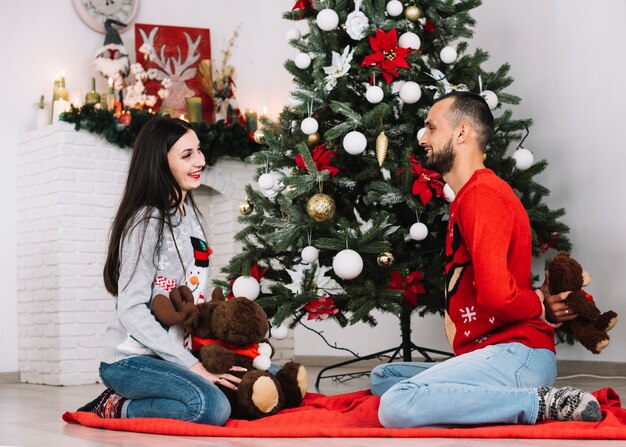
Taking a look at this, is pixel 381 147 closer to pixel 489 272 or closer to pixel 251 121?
pixel 489 272

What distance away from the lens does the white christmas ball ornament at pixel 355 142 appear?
310cm

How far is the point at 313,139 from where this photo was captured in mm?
3373

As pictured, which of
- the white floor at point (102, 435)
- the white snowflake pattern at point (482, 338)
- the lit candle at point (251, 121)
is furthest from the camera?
the lit candle at point (251, 121)

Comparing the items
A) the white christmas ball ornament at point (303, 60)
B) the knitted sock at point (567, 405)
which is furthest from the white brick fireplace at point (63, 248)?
the knitted sock at point (567, 405)

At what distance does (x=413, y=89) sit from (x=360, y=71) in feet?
0.88

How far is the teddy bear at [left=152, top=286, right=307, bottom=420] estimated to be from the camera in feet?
7.57

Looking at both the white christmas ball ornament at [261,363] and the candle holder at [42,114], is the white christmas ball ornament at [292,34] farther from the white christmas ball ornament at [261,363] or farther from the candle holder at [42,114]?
the candle holder at [42,114]

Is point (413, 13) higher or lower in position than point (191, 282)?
higher

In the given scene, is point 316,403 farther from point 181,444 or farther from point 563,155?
point 563,155

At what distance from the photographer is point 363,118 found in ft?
10.5

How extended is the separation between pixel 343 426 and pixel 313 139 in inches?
55.1

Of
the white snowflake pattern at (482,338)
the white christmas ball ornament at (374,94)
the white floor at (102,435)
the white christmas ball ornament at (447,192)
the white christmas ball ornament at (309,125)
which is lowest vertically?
the white floor at (102,435)

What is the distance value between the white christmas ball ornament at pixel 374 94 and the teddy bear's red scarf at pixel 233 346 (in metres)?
1.19

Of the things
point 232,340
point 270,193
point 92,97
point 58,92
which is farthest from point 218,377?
point 58,92
